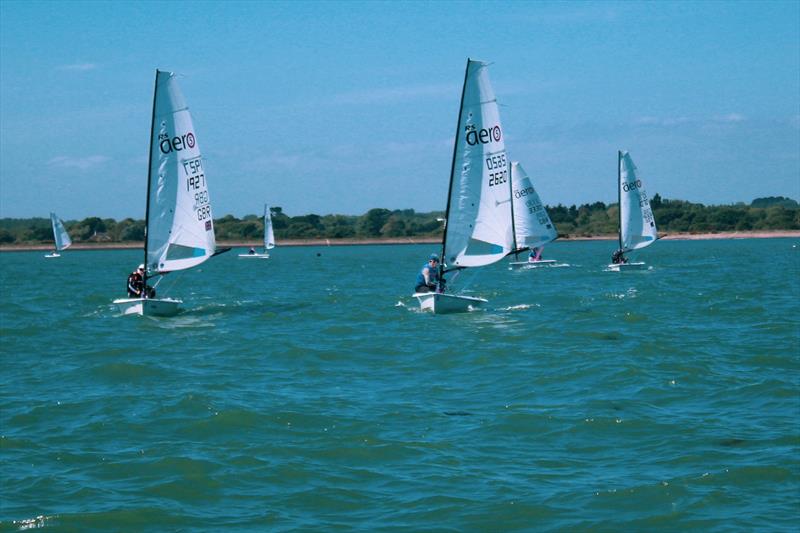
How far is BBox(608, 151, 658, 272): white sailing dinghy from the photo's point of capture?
57.2m

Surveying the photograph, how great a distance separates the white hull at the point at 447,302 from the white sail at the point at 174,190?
7.18m

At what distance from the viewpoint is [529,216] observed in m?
56.3

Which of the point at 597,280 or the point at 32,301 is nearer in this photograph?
the point at 32,301

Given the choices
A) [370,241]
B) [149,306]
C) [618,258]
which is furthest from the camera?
[370,241]

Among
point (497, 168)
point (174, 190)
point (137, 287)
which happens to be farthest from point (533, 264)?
point (137, 287)

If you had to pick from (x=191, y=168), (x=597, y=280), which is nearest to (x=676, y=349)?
(x=191, y=168)

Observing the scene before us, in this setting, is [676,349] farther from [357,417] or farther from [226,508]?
[226,508]

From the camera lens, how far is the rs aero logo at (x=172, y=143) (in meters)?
30.7

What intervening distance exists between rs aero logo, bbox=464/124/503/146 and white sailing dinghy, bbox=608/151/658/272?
28.3 meters

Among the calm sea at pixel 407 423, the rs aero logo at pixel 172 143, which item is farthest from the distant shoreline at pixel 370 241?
the calm sea at pixel 407 423

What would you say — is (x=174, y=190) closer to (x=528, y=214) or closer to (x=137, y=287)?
(x=137, y=287)

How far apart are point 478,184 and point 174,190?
9.02m

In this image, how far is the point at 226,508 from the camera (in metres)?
11.0

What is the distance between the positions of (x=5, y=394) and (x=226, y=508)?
27.3 feet
